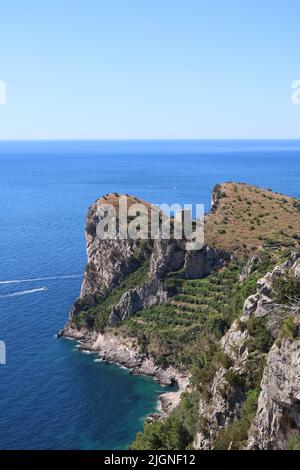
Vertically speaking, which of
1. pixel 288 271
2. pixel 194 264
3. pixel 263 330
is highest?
pixel 288 271

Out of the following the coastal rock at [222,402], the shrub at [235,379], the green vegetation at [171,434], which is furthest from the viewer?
the green vegetation at [171,434]

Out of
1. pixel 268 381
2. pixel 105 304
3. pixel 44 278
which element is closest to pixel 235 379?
pixel 268 381

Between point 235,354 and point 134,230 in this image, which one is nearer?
point 235,354

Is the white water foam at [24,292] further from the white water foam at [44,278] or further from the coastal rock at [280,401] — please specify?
the coastal rock at [280,401]

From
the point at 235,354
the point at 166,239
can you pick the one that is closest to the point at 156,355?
the point at 166,239

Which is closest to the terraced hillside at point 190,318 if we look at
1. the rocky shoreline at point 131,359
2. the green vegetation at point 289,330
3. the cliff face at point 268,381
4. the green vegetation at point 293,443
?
the rocky shoreline at point 131,359

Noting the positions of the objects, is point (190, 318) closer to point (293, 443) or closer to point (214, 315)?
point (214, 315)

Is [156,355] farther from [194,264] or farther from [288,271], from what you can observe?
[288,271]

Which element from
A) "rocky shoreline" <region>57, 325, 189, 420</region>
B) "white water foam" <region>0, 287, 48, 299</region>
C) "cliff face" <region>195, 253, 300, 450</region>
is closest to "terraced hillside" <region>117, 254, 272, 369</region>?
"rocky shoreline" <region>57, 325, 189, 420</region>
